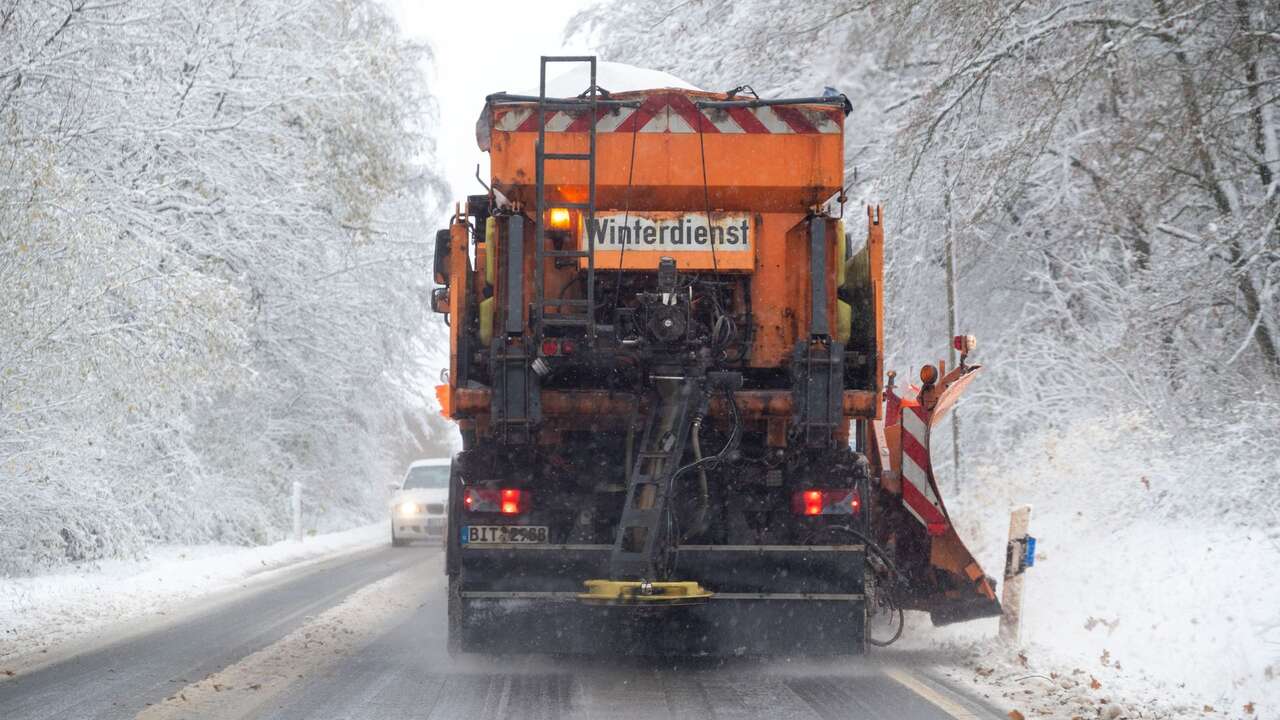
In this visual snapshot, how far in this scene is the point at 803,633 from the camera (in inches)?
305

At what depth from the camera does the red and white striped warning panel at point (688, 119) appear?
7863mm

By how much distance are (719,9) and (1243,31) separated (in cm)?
1014

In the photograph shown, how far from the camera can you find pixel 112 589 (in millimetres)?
13180

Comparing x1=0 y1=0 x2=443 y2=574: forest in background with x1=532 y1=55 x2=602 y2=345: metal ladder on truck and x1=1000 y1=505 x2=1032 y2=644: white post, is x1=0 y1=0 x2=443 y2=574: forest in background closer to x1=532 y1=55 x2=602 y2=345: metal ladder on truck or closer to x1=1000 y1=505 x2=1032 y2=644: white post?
x1=532 y1=55 x2=602 y2=345: metal ladder on truck

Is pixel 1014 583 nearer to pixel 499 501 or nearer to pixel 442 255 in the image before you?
pixel 499 501

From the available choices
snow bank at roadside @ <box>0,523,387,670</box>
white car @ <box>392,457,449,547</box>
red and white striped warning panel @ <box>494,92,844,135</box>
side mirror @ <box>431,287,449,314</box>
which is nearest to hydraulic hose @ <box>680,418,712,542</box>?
red and white striped warning panel @ <box>494,92,844,135</box>

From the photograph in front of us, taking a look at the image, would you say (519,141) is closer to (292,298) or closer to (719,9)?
(719,9)

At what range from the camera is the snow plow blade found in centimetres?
882

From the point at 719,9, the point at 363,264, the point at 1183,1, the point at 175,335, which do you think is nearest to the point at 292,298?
the point at 363,264

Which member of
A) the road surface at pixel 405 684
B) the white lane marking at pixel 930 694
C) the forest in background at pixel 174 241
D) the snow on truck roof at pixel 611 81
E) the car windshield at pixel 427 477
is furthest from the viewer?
the car windshield at pixel 427 477

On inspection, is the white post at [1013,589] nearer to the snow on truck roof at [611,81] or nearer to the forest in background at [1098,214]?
the forest in background at [1098,214]

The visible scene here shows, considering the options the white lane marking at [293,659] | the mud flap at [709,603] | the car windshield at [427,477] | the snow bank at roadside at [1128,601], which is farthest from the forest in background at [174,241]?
the snow bank at roadside at [1128,601]

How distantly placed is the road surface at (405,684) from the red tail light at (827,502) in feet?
3.01

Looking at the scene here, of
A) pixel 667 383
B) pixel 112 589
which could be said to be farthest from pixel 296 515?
pixel 667 383
